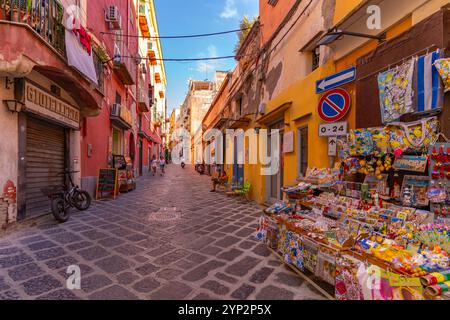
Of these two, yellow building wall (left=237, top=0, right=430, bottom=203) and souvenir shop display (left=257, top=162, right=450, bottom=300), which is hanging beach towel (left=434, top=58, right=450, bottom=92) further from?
souvenir shop display (left=257, top=162, right=450, bottom=300)

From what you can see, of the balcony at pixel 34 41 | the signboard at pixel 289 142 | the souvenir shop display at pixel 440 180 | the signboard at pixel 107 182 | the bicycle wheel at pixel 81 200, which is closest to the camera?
the souvenir shop display at pixel 440 180

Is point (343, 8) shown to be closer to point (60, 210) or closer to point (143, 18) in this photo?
point (60, 210)

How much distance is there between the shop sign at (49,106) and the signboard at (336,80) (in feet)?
20.6

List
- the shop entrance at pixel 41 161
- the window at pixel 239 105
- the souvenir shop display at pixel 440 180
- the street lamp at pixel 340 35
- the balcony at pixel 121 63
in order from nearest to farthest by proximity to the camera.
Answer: the souvenir shop display at pixel 440 180
the street lamp at pixel 340 35
the shop entrance at pixel 41 161
the balcony at pixel 121 63
the window at pixel 239 105

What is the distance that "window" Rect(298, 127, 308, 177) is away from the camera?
17.5 ft

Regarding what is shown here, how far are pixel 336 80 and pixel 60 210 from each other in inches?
266

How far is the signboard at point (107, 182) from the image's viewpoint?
8.25 metres

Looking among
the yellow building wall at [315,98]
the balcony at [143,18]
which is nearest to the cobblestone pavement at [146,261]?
the yellow building wall at [315,98]

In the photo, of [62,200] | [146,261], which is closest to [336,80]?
[146,261]

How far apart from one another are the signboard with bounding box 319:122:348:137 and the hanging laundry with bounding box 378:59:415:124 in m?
0.90

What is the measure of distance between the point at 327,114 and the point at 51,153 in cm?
727

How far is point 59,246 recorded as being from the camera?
3602mm

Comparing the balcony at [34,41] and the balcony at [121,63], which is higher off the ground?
the balcony at [121,63]

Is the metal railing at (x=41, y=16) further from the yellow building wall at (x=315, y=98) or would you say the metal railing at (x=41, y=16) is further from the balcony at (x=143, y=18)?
the balcony at (x=143, y=18)
